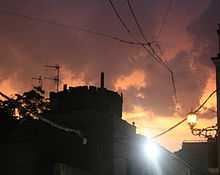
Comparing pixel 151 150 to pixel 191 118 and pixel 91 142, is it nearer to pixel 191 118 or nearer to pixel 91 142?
pixel 91 142

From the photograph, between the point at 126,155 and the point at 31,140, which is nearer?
the point at 31,140

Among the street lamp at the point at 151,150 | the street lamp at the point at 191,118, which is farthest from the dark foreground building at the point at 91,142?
the street lamp at the point at 191,118

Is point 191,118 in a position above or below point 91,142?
above

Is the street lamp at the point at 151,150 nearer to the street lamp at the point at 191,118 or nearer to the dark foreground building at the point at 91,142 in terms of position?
the dark foreground building at the point at 91,142

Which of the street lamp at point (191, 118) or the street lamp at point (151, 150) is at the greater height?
the street lamp at point (191, 118)

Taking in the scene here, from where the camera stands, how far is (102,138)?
32062 mm

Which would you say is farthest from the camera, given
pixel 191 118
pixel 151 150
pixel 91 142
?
pixel 151 150

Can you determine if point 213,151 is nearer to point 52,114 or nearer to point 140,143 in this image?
point 140,143

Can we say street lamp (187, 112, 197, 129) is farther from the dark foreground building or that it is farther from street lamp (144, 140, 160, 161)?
street lamp (144, 140, 160, 161)

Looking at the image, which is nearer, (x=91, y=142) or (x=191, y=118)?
(x=191, y=118)

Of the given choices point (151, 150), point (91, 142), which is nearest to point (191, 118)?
point (91, 142)

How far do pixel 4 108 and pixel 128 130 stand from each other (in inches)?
363

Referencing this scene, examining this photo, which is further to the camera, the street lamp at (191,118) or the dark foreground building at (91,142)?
the dark foreground building at (91,142)

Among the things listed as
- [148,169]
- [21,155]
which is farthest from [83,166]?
[21,155]
